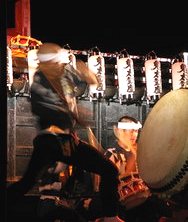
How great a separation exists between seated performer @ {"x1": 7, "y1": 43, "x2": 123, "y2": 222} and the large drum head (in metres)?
0.43

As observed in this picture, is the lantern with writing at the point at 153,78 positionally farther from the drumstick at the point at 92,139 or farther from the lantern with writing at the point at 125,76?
the drumstick at the point at 92,139

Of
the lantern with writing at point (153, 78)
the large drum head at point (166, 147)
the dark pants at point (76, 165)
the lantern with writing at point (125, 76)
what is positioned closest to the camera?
the large drum head at point (166, 147)

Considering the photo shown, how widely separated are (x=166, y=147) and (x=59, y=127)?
132 centimetres

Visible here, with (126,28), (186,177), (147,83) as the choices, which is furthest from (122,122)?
(186,177)

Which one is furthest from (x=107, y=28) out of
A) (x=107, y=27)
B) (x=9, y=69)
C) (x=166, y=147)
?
(x=166, y=147)

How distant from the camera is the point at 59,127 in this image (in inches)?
186

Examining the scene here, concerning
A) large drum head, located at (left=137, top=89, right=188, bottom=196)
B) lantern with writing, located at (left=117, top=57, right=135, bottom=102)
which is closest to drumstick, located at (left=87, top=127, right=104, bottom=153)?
lantern with writing, located at (left=117, top=57, right=135, bottom=102)

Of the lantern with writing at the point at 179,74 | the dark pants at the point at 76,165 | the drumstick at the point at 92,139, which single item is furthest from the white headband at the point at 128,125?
the dark pants at the point at 76,165

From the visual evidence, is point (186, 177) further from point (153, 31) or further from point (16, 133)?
point (153, 31)

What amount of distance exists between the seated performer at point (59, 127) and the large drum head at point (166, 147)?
432mm

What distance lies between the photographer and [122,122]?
7918 millimetres

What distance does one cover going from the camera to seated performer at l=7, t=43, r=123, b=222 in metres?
4.45

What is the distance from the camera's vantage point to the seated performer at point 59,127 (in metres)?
4.45

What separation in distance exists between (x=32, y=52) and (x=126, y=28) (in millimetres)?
2783
